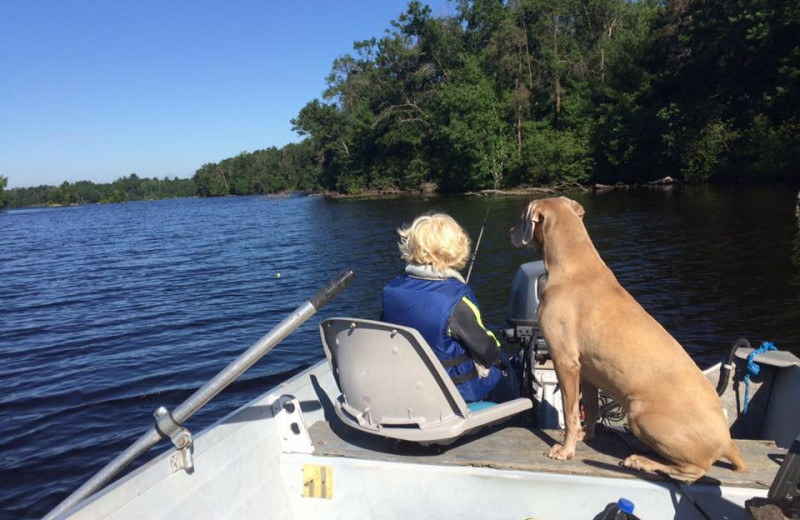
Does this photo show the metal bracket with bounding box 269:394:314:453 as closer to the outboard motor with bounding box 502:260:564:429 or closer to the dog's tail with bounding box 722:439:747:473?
the outboard motor with bounding box 502:260:564:429

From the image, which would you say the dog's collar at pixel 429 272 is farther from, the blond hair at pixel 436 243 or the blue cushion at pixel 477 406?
the blue cushion at pixel 477 406

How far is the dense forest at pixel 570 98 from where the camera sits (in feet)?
118

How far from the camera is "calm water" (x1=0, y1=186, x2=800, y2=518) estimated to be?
783cm

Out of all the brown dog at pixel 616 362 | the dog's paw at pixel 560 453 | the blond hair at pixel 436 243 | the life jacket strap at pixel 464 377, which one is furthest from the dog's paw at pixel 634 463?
the blond hair at pixel 436 243

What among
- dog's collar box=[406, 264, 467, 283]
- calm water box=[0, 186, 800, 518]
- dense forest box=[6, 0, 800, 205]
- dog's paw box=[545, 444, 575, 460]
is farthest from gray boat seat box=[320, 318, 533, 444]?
dense forest box=[6, 0, 800, 205]

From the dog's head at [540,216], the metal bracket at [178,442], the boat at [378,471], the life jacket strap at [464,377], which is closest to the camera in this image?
the boat at [378,471]

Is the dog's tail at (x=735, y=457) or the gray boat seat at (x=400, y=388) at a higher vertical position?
the gray boat seat at (x=400, y=388)

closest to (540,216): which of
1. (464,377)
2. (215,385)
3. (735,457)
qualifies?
(464,377)

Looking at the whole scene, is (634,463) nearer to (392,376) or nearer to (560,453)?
(560,453)

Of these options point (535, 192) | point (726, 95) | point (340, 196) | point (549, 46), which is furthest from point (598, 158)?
point (340, 196)

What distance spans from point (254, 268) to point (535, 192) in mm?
31372

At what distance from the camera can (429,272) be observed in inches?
140

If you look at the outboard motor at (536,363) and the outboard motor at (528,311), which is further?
the outboard motor at (528,311)

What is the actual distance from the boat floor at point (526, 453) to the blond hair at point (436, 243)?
111cm
